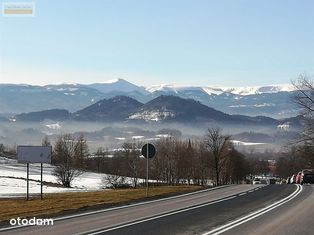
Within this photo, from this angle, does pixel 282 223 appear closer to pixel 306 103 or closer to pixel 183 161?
pixel 306 103

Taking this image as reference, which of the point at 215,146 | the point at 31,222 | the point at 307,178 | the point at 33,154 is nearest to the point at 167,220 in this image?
the point at 31,222

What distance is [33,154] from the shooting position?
29.7 meters

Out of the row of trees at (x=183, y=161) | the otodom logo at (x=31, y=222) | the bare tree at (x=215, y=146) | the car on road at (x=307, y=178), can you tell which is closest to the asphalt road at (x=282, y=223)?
the otodom logo at (x=31, y=222)

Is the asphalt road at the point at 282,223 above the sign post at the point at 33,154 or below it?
below

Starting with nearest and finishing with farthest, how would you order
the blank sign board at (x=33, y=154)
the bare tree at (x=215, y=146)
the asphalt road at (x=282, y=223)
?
the asphalt road at (x=282, y=223) < the blank sign board at (x=33, y=154) < the bare tree at (x=215, y=146)

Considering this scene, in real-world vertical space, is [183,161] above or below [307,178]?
above

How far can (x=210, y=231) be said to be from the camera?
1394cm

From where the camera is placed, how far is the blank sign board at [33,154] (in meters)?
29.6

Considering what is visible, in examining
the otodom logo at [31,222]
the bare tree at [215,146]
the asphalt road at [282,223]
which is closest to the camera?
the asphalt road at [282,223]

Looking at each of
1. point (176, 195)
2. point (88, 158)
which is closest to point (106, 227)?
point (176, 195)

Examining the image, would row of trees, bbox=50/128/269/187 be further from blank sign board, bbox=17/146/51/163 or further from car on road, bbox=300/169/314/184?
blank sign board, bbox=17/146/51/163

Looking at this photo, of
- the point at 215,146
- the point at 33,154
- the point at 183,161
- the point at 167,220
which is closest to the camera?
the point at 167,220

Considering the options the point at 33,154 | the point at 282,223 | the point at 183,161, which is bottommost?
the point at 282,223

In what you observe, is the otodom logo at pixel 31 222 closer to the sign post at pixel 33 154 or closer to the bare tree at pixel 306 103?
the sign post at pixel 33 154
